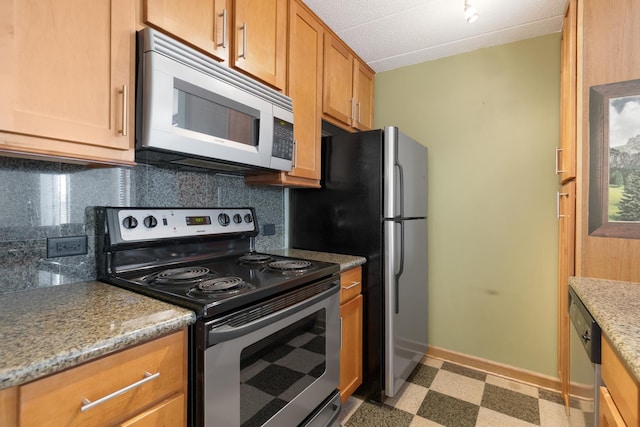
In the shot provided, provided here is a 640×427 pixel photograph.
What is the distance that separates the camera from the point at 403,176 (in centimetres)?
192

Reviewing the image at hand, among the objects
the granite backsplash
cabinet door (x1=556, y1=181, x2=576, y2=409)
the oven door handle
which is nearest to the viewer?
the oven door handle

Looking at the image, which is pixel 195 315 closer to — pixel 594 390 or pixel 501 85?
pixel 594 390

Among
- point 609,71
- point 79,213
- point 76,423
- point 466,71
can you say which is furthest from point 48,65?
point 466,71

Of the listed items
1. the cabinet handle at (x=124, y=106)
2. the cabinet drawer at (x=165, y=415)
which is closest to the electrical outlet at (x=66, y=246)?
the cabinet handle at (x=124, y=106)

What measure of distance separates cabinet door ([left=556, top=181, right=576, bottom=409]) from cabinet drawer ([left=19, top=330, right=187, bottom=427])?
5.75 feet

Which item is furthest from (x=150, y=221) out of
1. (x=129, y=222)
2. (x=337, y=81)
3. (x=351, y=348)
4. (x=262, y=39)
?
(x=337, y=81)

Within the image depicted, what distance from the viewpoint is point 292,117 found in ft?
5.36

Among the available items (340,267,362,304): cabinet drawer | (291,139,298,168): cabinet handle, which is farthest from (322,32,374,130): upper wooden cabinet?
(340,267,362,304): cabinet drawer

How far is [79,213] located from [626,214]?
2247mm

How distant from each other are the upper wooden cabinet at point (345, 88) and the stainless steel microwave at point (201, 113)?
523 millimetres

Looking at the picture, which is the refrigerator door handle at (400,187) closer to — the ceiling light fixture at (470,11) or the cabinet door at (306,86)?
the cabinet door at (306,86)

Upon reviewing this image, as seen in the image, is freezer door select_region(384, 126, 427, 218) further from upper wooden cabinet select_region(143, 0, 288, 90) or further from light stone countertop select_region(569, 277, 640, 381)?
light stone countertop select_region(569, 277, 640, 381)

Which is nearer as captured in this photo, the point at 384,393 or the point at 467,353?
the point at 384,393

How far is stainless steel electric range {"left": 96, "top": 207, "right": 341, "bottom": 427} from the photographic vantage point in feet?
3.05
